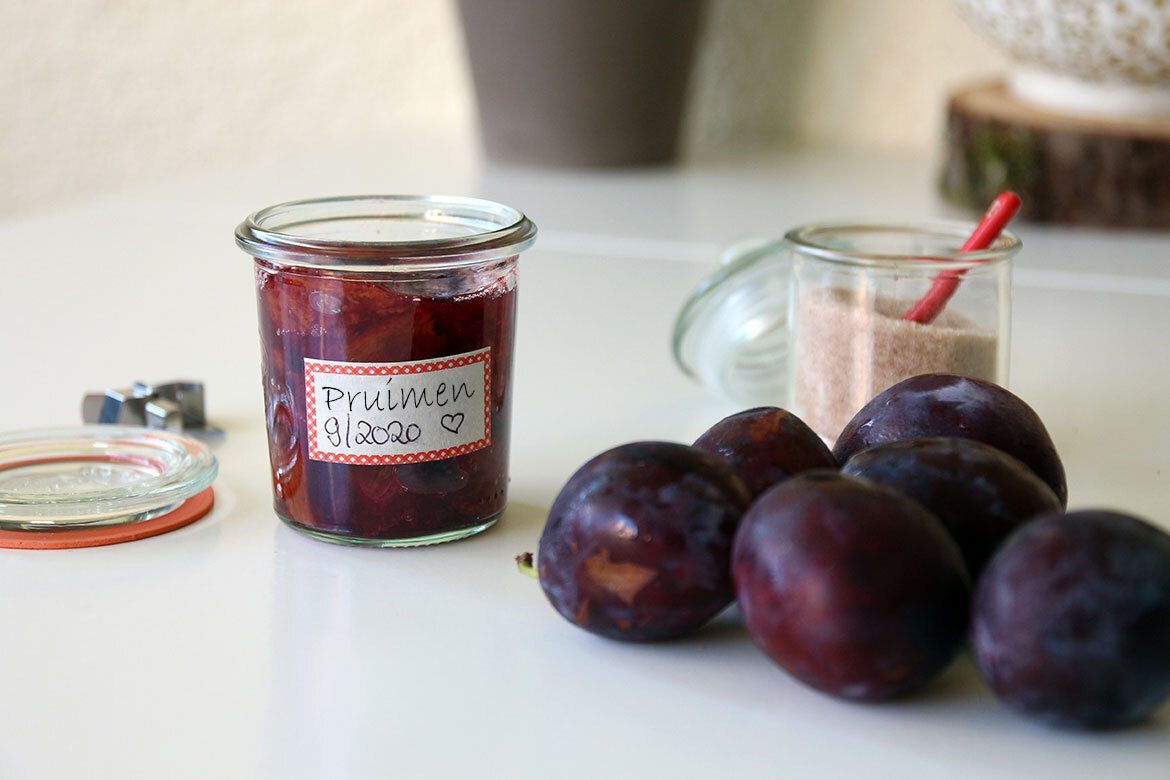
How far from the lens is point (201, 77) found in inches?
83.0

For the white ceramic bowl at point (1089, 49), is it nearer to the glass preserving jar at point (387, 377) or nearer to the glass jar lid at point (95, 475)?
the glass preserving jar at point (387, 377)

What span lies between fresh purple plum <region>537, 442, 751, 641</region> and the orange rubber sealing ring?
8.7 inches

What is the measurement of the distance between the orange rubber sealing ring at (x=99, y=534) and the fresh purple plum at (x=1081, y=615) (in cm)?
38

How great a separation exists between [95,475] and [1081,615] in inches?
19.0

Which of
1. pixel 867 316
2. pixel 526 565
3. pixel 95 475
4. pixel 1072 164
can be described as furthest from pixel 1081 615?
pixel 1072 164

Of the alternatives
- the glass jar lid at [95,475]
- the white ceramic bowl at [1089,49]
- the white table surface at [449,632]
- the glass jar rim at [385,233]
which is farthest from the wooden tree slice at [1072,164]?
the glass jar lid at [95,475]

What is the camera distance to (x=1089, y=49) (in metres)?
1.34

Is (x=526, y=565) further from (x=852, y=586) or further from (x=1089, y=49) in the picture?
(x=1089, y=49)

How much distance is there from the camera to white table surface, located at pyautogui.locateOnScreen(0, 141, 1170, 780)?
45 cm

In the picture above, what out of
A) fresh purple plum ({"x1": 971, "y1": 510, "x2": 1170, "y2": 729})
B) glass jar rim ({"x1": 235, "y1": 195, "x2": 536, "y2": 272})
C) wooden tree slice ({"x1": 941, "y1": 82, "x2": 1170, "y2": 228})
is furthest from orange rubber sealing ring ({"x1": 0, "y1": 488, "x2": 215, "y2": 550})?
wooden tree slice ({"x1": 941, "y1": 82, "x2": 1170, "y2": 228})

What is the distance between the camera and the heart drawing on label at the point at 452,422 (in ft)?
1.98

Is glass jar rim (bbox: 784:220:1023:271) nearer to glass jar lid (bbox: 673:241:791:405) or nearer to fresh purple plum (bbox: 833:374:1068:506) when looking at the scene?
glass jar lid (bbox: 673:241:791:405)

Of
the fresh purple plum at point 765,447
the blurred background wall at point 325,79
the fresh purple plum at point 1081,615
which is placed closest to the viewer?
the fresh purple plum at point 1081,615

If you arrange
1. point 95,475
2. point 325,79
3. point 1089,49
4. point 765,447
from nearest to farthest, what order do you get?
point 765,447 → point 95,475 → point 1089,49 → point 325,79
